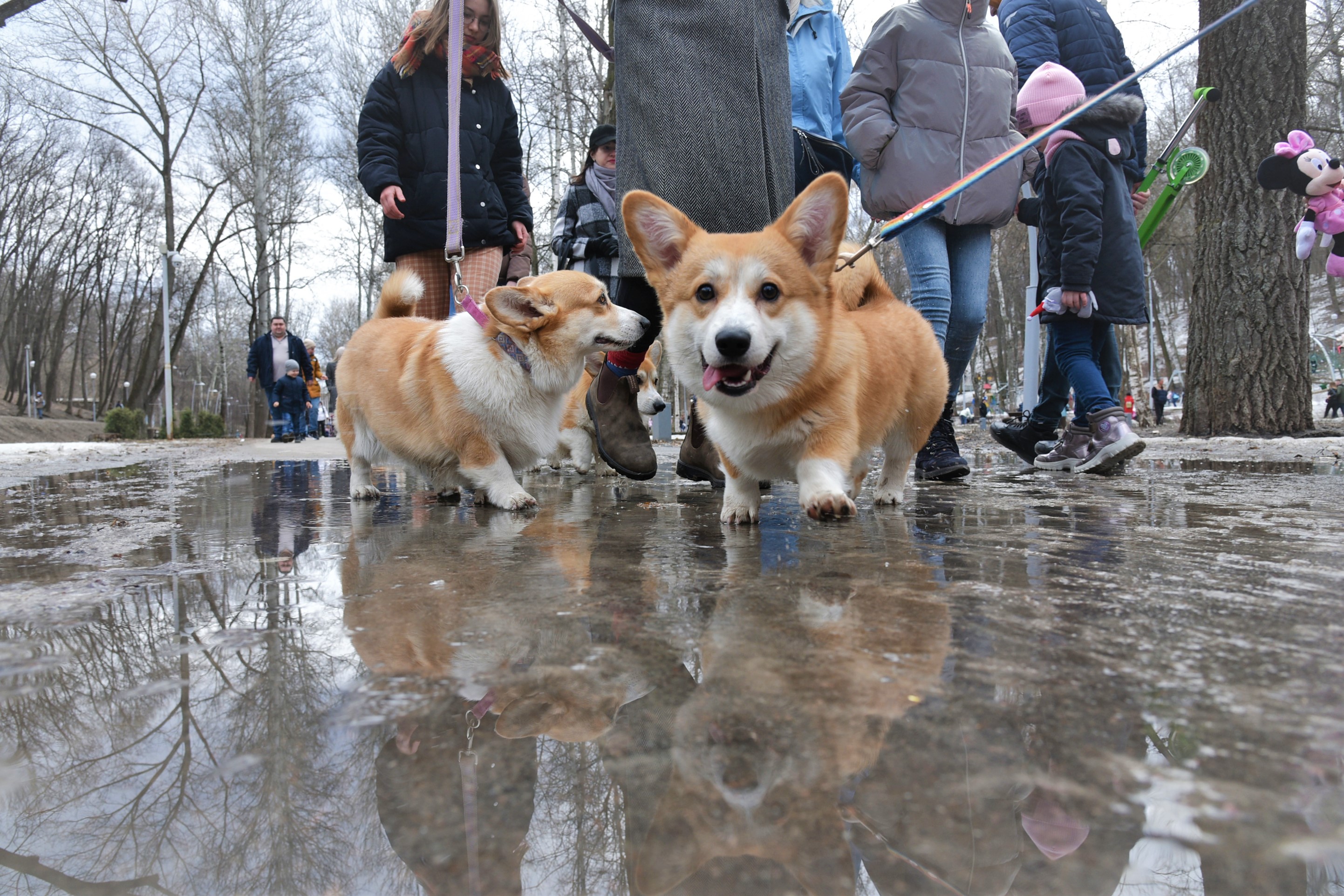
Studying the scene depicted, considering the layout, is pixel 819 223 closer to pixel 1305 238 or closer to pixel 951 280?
pixel 951 280

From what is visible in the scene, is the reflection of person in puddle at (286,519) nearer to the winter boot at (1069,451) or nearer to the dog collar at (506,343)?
the dog collar at (506,343)

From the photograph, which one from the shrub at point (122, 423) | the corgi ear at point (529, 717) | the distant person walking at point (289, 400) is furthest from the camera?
the shrub at point (122, 423)

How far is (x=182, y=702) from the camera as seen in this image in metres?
0.94

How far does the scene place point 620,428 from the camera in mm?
3506

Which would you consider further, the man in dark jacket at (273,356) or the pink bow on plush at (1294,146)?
the man in dark jacket at (273,356)

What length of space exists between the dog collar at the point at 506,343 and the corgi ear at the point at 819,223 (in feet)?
4.31

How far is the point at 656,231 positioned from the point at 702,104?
76 centimetres

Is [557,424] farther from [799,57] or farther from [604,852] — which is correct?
[604,852]

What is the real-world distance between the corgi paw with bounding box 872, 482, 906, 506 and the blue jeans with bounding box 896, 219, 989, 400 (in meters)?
0.83

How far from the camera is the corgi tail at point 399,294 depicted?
3969mm

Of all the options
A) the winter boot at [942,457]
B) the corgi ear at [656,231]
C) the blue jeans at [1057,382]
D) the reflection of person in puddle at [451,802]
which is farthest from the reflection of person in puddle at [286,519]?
the blue jeans at [1057,382]

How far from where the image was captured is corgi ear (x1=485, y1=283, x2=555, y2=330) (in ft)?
10.8

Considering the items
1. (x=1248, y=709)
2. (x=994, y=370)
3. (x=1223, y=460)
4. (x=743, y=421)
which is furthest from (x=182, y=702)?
(x=994, y=370)

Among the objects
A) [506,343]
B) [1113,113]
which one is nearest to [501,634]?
[506,343]
